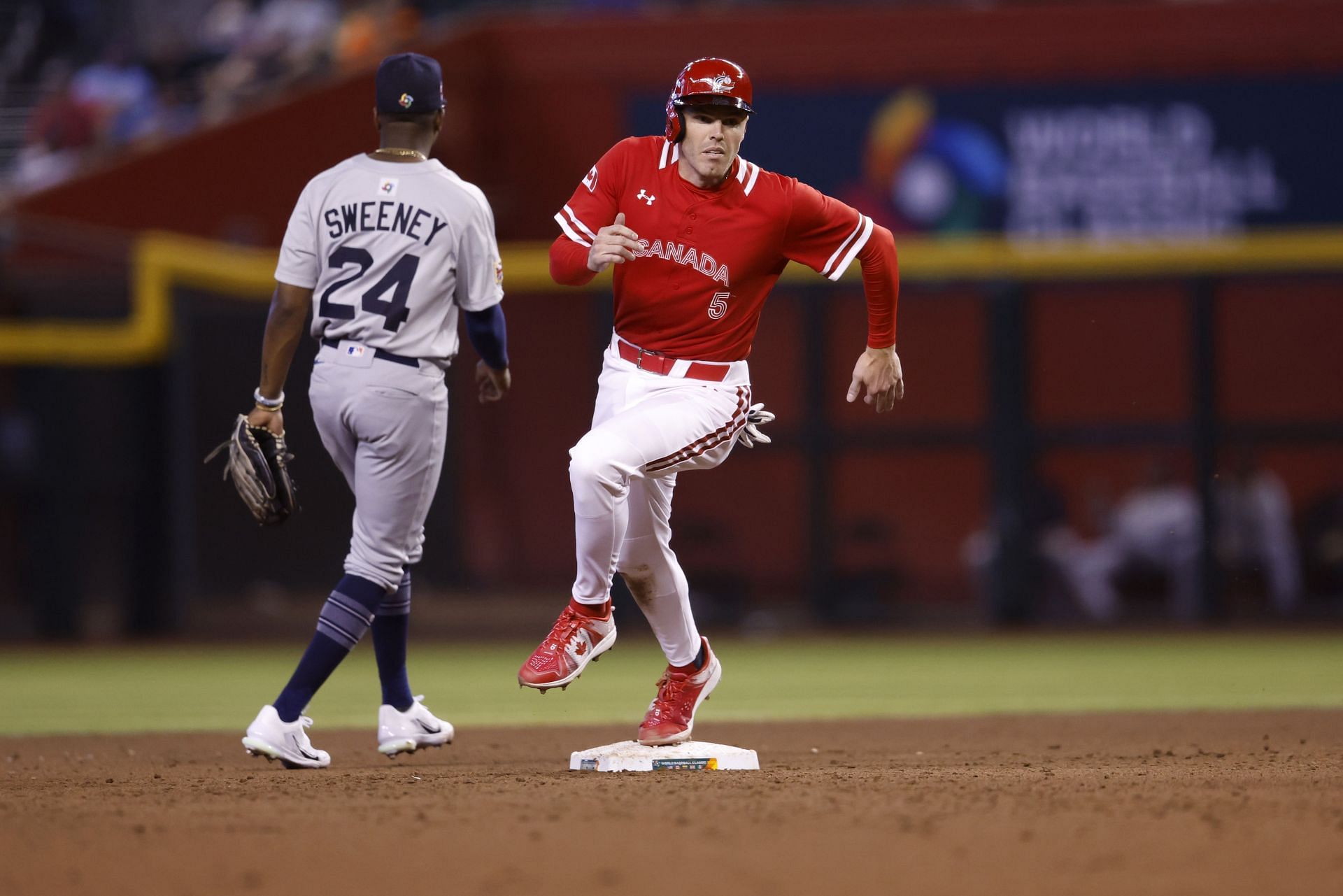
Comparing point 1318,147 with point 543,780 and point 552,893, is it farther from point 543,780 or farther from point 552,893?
point 552,893

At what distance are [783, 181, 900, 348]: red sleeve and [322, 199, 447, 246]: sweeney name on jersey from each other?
43.3 inches

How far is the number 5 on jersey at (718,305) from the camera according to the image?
16.7 feet

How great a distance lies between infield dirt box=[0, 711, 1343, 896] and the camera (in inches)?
131

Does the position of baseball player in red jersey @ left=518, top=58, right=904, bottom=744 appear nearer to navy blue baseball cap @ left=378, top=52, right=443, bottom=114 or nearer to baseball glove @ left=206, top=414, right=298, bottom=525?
navy blue baseball cap @ left=378, top=52, right=443, bottom=114

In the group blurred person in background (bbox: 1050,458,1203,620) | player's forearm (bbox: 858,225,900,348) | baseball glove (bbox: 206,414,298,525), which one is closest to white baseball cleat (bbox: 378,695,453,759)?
baseball glove (bbox: 206,414,298,525)

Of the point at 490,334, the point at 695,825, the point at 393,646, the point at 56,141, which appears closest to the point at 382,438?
the point at 490,334

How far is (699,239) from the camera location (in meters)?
5.02

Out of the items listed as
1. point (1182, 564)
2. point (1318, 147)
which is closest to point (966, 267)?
point (1182, 564)

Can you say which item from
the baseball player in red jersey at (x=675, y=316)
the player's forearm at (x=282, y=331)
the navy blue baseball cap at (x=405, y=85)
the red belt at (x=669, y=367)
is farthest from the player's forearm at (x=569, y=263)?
the player's forearm at (x=282, y=331)

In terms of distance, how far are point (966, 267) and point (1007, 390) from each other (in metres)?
0.90

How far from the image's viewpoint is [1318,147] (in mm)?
14828

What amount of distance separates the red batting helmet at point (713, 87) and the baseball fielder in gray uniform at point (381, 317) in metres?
0.79

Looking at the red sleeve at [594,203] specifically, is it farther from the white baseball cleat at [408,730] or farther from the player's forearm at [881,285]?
the white baseball cleat at [408,730]

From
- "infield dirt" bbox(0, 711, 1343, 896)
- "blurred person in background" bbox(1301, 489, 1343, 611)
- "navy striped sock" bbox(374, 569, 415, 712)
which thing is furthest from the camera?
"blurred person in background" bbox(1301, 489, 1343, 611)
